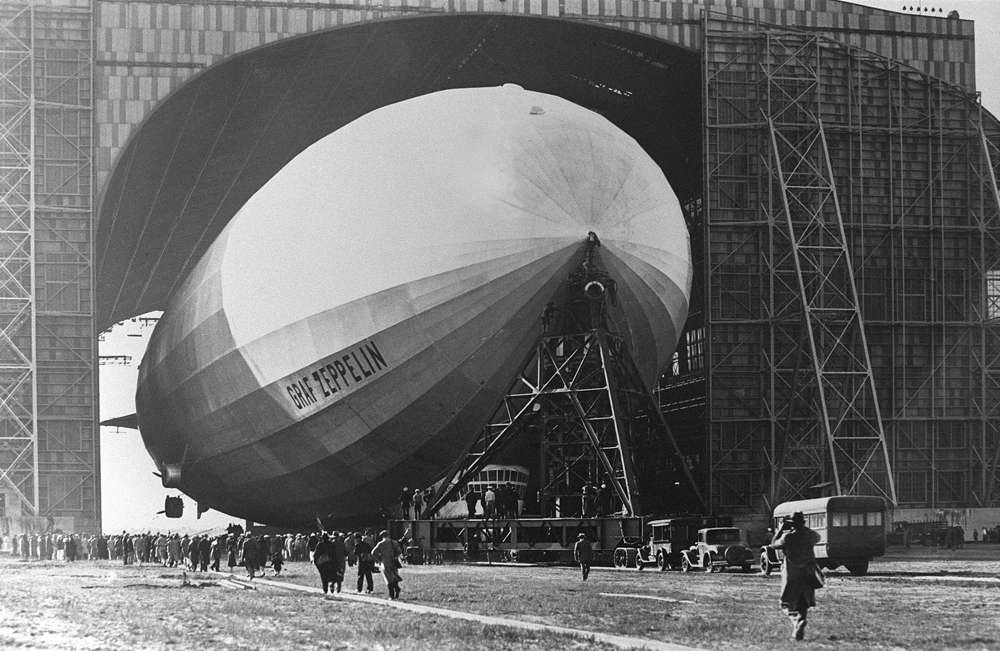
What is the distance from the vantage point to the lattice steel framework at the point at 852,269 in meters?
53.8

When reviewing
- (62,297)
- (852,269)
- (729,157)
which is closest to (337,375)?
(62,297)

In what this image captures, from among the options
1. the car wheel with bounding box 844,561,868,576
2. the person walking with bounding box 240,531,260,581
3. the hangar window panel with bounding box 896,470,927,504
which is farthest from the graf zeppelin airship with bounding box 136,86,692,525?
the hangar window panel with bounding box 896,470,927,504

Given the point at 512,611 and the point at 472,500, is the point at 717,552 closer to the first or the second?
the point at 472,500

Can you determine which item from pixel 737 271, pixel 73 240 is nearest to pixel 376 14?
pixel 73 240

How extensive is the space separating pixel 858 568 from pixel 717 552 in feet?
10.2

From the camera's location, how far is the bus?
31609 millimetres

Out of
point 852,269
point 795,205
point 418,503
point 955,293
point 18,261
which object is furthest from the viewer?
point 955,293

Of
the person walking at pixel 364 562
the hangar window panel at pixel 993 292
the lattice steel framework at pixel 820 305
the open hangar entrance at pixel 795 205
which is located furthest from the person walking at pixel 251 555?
the hangar window panel at pixel 993 292

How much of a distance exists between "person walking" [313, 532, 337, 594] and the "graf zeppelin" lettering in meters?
9.16

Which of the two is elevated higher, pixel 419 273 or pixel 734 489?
pixel 419 273

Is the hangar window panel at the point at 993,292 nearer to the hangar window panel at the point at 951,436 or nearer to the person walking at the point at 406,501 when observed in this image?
the hangar window panel at the point at 951,436

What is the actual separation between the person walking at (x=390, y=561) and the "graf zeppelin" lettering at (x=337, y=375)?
28.6 ft

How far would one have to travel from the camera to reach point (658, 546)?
33.3 m

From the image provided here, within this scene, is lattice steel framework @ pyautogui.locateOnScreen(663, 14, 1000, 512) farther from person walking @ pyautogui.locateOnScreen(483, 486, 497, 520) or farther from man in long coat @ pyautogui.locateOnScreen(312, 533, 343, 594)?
man in long coat @ pyautogui.locateOnScreen(312, 533, 343, 594)
